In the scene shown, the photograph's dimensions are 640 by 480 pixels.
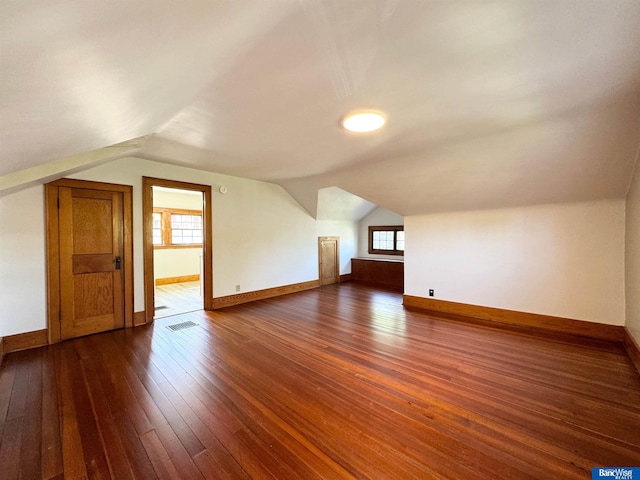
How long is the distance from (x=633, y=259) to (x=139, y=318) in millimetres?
6142

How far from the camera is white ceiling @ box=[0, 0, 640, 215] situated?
96 centimetres

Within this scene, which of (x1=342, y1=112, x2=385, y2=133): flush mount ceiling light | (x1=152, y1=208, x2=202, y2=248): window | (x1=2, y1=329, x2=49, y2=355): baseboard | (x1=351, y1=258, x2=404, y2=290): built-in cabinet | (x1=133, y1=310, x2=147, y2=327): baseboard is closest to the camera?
(x1=342, y1=112, x2=385, y2=133): flush mount ceiling light

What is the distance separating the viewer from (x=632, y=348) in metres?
2.71

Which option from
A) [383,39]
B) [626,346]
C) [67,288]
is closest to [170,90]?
[383,39]

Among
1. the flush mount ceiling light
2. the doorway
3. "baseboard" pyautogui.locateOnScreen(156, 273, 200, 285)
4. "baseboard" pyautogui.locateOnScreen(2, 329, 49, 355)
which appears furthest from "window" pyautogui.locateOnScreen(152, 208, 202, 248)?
the flush mount ceiling light

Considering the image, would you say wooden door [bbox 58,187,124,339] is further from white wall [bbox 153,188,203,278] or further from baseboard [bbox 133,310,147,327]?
white wall [bbox 153,188,203,278]

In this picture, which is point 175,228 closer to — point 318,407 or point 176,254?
point 176,254

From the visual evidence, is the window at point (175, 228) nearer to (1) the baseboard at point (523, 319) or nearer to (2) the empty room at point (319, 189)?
(2) the empty room at point (319, 189)

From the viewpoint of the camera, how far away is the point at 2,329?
112 inches

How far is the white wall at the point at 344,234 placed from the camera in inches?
266

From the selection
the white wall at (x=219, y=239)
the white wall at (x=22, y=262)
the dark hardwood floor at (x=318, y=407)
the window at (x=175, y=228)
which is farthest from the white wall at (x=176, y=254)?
the dark hardwood floor at (x=318, y=407)

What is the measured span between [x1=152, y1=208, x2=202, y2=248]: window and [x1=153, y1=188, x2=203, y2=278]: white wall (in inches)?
5.6

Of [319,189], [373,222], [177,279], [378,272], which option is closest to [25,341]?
[177,279]

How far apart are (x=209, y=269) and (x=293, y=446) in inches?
137
